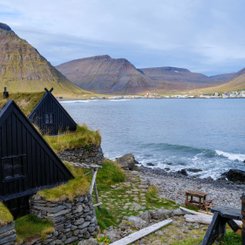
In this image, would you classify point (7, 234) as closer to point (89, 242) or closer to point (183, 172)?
point (89, 242)

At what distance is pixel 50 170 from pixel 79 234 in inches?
105

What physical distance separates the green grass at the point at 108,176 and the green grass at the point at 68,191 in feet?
22.0

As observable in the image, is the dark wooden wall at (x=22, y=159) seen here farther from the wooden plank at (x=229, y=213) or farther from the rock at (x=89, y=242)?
the wooden plank at (x=229, y=213)

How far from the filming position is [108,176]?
23.5 m

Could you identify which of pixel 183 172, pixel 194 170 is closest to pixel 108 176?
pixel 183 172

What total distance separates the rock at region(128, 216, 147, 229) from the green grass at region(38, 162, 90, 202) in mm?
2905

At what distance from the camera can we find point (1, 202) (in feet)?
40.9

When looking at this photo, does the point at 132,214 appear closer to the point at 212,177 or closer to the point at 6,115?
the point at 6,115

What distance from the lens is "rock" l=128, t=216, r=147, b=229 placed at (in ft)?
52.2

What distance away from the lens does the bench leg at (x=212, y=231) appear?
30.4 ft

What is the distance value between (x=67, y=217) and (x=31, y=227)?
135 cm

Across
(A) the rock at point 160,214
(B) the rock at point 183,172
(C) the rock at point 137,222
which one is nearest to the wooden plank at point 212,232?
(C) the rock at point 137,222

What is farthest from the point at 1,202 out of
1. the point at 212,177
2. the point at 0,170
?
the point at 212,177

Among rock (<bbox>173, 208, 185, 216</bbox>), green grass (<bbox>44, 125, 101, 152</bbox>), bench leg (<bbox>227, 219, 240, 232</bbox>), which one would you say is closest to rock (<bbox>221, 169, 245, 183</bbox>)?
green grass (<bbox>44, 125, 101, 152</bbox>)
